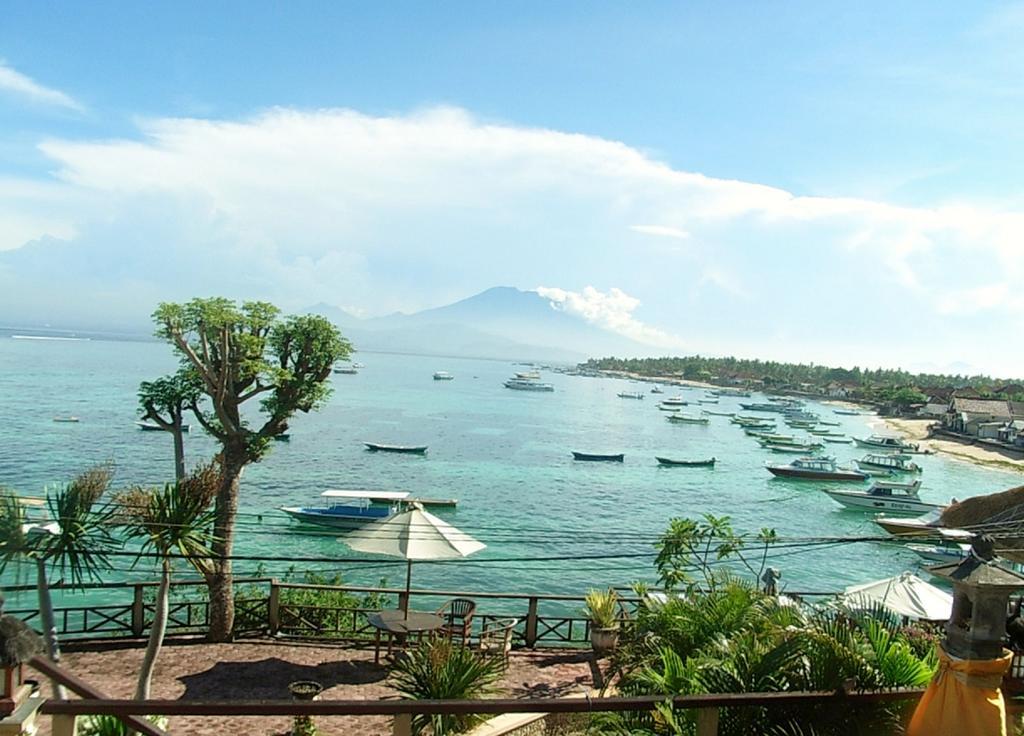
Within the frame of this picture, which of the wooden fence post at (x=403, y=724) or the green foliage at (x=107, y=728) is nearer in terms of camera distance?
the wooden fence post at (x=403, y=724)

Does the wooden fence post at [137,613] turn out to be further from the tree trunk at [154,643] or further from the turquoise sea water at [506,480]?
the turquoise sea water at [506,480]

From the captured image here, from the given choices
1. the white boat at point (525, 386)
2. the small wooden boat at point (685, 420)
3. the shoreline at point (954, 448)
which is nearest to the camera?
the shoreline at point (954, 448)

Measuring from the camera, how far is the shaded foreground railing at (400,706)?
3.10 m

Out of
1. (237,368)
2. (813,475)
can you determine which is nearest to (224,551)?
(237,368)

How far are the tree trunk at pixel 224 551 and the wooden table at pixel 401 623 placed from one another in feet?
9.13

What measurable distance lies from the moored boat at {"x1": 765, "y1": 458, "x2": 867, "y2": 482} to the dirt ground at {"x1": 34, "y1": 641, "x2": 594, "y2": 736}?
157 feet

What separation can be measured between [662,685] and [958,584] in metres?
1.81

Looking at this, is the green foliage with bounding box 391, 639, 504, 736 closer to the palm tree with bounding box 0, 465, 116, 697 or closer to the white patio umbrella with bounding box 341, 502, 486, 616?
the palm tree with bounding box 0, 465, 116, 697

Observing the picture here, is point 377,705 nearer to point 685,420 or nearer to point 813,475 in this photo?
point 813,475

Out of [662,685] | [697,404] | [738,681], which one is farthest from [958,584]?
[697,404]

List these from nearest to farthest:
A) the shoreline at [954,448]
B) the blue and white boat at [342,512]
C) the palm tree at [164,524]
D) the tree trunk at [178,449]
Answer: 1. the palm tree at [164,524]
2. the tree trunk at [178,449]
3. the blue and white boat at [342,512]
4. the shoreline at [954,448]

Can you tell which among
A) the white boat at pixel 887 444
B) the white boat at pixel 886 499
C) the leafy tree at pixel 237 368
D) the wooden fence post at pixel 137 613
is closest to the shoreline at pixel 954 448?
the white boat at pixel 887 444

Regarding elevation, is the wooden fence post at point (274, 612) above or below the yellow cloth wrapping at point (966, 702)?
below

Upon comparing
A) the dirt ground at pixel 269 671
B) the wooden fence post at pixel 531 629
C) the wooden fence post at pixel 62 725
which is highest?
the wooden fence post at pixel 62 725
